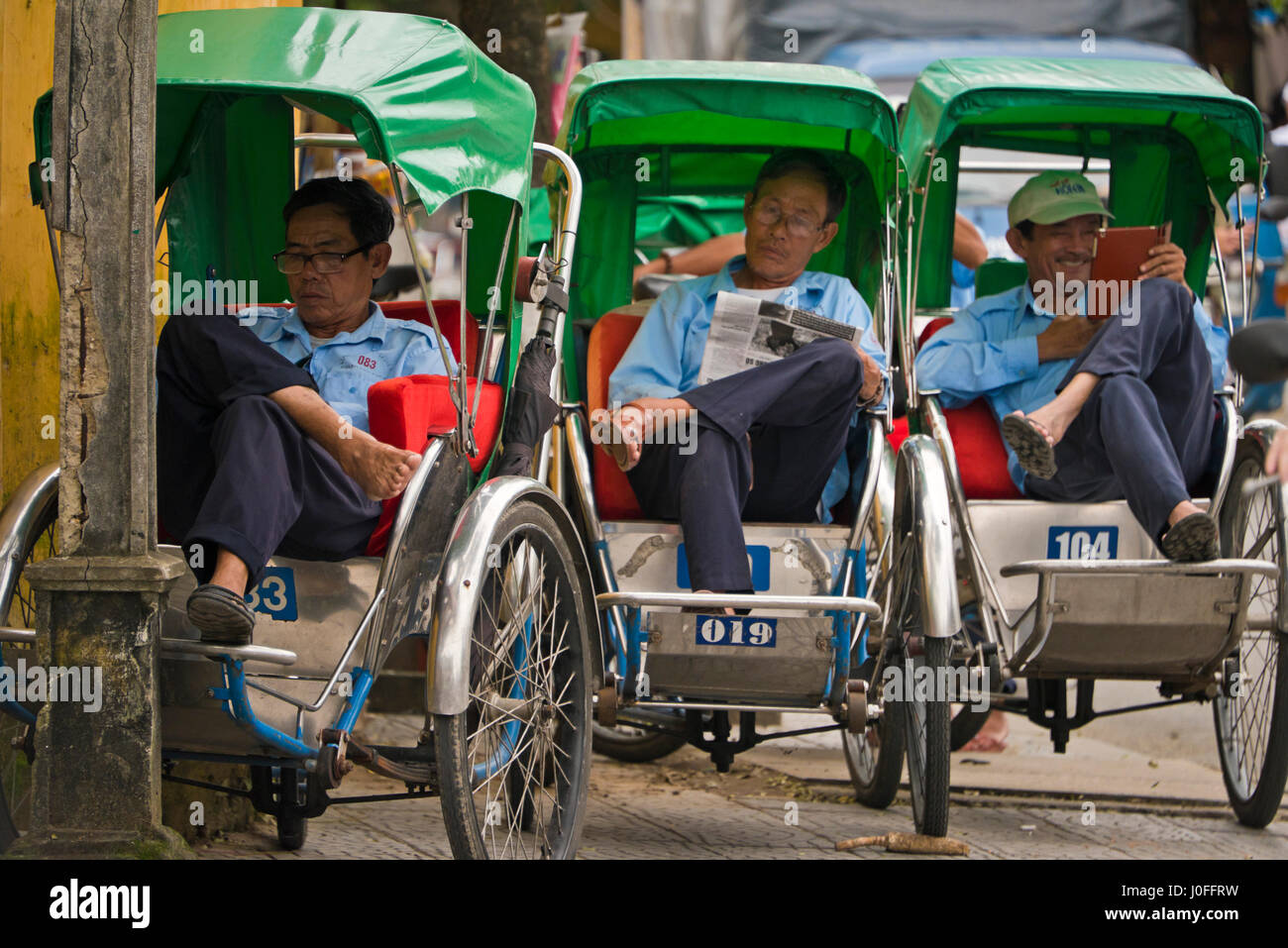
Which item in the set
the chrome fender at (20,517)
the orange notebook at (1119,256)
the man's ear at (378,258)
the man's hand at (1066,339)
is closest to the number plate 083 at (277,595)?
the chrome fender at (20,517)

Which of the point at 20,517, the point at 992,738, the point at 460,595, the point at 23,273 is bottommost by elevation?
the point at 992,738

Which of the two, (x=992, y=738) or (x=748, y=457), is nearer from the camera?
(x=748, y=457)

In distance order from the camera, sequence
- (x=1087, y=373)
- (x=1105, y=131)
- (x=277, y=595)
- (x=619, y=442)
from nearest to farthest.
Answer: (x=277, y=595) < (x=619, y=442) < (x=1087, y=373) < (x=1105, y=131)

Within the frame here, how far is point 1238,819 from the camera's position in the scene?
515 centimetres

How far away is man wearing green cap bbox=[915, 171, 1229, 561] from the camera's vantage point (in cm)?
453

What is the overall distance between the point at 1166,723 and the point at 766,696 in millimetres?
3482

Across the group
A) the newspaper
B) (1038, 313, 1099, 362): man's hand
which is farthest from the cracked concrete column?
(1038, 313, 1099, 362): man's hand

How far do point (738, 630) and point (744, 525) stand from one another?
16.9 inches

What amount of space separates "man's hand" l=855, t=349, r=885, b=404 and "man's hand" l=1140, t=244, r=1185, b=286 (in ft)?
3.11

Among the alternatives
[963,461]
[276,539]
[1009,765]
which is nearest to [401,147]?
[276,539]

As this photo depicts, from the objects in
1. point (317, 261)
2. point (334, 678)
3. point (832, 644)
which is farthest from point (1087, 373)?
point (334, 678)

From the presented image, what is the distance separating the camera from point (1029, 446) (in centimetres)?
457

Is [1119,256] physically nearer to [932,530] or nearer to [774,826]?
[932,530]

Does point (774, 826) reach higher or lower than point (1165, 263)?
lower
